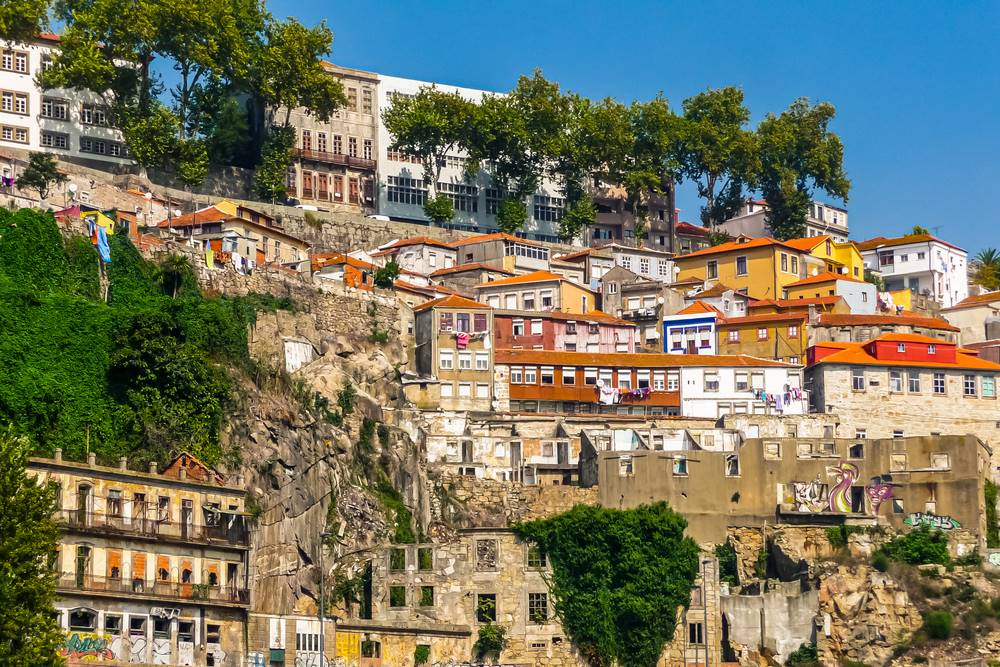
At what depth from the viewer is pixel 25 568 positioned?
6372 centimetres

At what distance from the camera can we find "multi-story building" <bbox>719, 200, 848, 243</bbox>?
507 ft

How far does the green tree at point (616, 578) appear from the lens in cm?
8612

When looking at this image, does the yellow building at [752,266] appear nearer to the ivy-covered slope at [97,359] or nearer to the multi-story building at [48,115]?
the multi-story building at [48,115]

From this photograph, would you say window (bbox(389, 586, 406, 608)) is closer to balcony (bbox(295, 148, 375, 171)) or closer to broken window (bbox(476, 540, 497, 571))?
broken window (bbox(476, 540, 497, 571))

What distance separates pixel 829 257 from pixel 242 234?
4448cm

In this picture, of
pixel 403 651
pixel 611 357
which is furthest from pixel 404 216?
pixel 403 651

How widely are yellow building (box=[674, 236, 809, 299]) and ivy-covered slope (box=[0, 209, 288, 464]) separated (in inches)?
1929

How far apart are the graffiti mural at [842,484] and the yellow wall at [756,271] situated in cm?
3381

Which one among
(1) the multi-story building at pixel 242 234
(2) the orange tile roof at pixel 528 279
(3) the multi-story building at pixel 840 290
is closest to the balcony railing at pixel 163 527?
(1) the multi-story building at pixel 242 234

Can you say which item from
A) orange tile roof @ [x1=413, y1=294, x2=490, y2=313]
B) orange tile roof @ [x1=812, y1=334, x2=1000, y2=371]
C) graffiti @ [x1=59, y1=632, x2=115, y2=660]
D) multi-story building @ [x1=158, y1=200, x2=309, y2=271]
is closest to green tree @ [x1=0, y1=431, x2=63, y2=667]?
graffiti @ [x1=59, y1=632, x2=115, y2=660]

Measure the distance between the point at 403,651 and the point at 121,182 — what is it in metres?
49.8

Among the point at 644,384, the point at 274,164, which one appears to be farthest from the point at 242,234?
the point at 644,384

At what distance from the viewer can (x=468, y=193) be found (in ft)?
477

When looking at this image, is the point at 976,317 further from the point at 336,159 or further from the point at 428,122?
the point at 336,159
